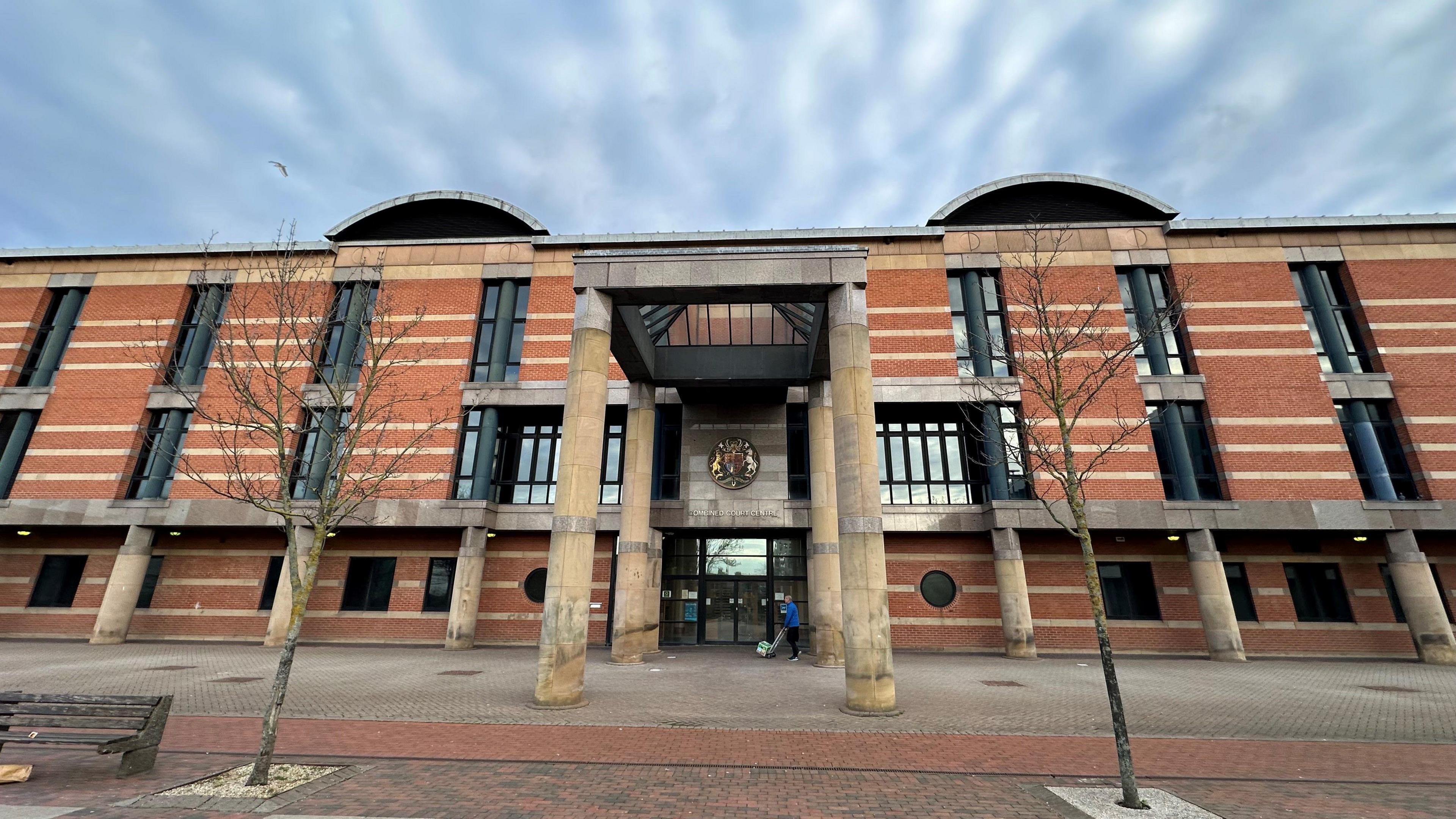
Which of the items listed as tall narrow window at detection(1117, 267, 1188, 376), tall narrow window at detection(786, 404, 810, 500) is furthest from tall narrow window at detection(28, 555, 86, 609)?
tall narrow window at detection(1117, 267, 1188, 376)

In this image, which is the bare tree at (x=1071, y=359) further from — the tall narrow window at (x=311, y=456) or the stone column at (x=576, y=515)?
the tall narrow window at (x=311, y=456)

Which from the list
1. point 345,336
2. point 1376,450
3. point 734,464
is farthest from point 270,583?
point 1376,450

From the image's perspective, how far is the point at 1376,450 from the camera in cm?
1903

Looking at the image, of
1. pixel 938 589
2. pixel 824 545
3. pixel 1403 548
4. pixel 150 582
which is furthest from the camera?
pixel 150 582

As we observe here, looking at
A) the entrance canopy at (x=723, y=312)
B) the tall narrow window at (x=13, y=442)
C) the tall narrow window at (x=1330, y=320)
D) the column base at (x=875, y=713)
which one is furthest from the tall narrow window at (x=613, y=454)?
the tall narrow window at (x=1330, y=320)

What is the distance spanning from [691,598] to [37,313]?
2902cm

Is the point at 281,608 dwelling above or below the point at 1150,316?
below

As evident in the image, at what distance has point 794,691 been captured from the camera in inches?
475

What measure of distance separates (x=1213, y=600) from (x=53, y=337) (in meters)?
43.6

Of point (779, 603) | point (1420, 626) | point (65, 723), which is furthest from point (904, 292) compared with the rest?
point (65, 723)

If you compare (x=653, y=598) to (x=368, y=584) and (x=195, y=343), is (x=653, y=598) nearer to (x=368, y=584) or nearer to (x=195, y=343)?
(x=368, y=584)

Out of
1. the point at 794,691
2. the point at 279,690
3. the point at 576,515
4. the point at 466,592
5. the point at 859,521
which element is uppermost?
the point at 576,515

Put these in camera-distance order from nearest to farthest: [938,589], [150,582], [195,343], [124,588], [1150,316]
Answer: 1. [124,588]
2. [938,589]
3. [1150,316]
4. [150,582]
5. [195,343]

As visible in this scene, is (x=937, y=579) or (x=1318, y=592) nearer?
(x=1318, y=592)
